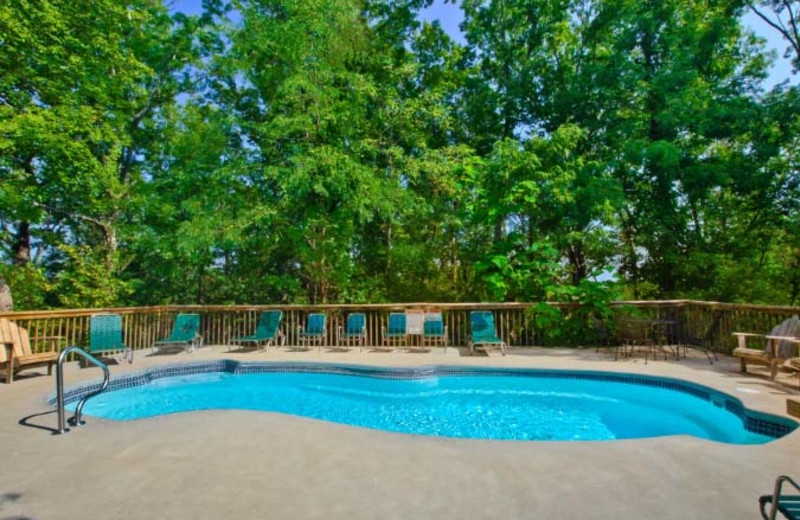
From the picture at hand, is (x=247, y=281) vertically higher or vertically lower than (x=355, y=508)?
higher

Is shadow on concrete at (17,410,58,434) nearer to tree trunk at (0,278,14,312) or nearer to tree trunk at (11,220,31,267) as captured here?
tree trunk at (0,278,14,312)

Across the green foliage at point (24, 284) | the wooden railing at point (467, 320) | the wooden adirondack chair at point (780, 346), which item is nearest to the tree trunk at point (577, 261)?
the wooden railing at point (467, 320)

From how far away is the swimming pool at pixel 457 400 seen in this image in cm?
488

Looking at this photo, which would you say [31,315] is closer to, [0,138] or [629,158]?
[0,138]

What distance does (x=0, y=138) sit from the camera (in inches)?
354

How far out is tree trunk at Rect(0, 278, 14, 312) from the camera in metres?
9.53

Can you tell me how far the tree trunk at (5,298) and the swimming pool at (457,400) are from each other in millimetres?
5672

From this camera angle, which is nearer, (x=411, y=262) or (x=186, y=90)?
(x=411, y=262)

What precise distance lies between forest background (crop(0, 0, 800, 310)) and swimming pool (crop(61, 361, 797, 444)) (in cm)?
310

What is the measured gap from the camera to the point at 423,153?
1131 cm

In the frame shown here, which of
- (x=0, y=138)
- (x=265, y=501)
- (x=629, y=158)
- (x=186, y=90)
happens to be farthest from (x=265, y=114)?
(x=265, y=501)

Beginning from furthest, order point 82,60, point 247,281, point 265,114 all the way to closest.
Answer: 1. point 247,281
2. point 265,114
3. point 82,60

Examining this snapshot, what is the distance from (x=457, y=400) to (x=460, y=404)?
0.61 feet

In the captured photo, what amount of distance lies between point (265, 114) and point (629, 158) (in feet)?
34.4
